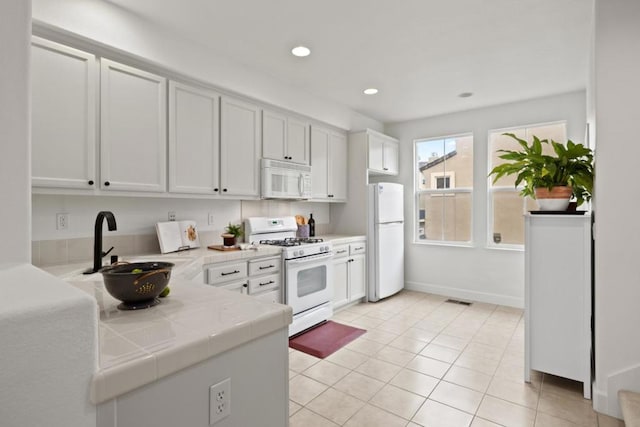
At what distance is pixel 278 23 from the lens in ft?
8.59

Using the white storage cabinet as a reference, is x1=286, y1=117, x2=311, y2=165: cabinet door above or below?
above

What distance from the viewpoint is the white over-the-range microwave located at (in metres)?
3.53

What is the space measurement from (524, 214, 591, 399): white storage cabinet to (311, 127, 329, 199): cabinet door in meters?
2.40

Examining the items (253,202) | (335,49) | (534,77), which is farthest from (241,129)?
(534,77)

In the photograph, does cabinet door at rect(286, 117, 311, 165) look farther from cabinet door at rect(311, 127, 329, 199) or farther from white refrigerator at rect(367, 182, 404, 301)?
white refrigerator at rect(367, 182, 404, 301)

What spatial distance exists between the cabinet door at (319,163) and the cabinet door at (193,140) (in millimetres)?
1399

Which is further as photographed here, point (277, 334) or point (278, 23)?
point (278, 23)

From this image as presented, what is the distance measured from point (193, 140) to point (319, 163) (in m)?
1.77

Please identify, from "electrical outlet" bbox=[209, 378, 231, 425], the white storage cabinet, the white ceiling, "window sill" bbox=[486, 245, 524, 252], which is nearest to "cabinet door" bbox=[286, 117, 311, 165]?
the white ceiling

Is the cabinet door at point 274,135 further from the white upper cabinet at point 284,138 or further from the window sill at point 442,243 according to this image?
the window sill at point 442,243

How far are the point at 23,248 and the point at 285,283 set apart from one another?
103 inches

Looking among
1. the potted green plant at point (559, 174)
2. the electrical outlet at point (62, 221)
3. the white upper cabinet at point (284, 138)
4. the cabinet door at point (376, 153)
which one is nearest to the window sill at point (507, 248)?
the cabinet door at point (376, 153)

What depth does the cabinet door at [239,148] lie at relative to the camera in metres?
3.18

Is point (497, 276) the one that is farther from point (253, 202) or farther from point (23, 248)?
point (23, 248)
